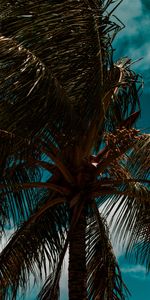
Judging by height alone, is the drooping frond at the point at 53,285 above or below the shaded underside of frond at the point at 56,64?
below

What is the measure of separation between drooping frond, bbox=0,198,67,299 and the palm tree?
2 cm

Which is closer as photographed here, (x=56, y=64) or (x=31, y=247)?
(x=56, y=64)

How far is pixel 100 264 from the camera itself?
9375 millimetres

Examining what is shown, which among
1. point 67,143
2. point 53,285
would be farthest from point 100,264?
point 67,143

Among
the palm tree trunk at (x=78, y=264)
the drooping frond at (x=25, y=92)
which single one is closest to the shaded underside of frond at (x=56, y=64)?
the drooping frond at (x=25, y=92)

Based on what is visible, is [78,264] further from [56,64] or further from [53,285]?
[56,64]

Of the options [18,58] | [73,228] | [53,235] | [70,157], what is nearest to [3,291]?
[53,235]

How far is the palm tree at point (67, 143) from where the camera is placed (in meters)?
7.00

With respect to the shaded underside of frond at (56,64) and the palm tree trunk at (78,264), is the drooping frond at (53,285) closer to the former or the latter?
the palm tree trunk at (78,264)

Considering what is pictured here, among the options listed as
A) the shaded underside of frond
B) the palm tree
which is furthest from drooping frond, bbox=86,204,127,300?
the shaded underside of frond

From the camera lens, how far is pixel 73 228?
8.42 meters

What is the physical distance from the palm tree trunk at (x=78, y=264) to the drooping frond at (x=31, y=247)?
94 cm

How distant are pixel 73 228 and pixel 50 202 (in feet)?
1.78

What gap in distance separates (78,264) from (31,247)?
1677 mm
